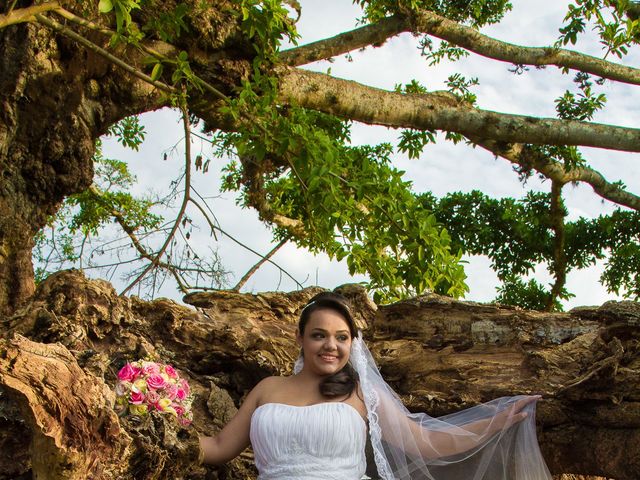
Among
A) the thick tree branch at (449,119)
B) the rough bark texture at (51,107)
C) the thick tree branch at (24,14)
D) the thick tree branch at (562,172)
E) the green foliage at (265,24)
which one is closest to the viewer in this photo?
the thick tree branch at (24,14)

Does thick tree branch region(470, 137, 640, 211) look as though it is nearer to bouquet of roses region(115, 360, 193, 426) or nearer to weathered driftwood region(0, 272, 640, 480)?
weathered driftwood region(0, 272, 640, 480)

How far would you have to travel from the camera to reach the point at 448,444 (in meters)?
4.20

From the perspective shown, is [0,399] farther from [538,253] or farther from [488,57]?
[538,253]

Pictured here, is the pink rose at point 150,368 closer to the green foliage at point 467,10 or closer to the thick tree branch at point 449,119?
the thick tree branch at point 449,119

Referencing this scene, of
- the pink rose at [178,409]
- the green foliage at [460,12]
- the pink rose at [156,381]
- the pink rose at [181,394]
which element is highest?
the green foliage at [460,12]

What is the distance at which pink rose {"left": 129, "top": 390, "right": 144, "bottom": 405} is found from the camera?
3805 mm

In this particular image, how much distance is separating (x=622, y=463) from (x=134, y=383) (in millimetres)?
2636

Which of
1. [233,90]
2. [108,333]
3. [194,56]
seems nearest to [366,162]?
[233,90]

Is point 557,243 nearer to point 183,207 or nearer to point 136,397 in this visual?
point 183,207

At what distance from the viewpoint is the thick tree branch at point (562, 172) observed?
8023 millimetres

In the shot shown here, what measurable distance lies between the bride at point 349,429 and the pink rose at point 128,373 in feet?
1.93

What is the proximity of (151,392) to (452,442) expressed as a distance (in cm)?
168

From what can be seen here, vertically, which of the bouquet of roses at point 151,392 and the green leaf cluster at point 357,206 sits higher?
the green leaf cluster at point 357,206

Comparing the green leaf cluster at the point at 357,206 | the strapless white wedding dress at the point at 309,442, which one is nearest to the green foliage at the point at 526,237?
the green leaf cluster at the point at 357,206
